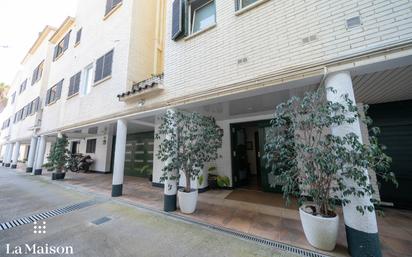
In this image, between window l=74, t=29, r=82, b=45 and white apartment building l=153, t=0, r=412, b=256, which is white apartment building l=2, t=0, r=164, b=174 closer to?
window l=74, t=29, r=82, b=45

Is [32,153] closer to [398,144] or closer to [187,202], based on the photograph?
[187,202]

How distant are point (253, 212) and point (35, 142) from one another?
15.1 m

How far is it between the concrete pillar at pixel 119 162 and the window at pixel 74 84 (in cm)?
470

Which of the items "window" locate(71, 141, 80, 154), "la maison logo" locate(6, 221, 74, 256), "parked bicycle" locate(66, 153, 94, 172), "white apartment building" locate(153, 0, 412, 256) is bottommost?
"la maison logo" locate(6, 221, 74, 256)

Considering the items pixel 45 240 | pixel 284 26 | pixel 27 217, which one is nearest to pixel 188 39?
pixel 284 26

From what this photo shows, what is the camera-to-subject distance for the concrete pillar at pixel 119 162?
17.4 ft

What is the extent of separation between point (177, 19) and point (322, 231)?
5.68 metres

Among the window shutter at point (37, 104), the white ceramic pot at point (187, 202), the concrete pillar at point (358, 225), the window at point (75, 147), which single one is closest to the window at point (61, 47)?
the window shutter at point (37, 104)

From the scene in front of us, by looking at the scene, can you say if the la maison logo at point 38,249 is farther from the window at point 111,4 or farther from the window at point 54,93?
the window at point 54,93

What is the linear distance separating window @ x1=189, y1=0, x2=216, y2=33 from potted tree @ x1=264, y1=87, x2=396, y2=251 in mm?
3324

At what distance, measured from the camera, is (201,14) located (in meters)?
4.68

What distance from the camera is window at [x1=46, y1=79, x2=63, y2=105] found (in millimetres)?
9985

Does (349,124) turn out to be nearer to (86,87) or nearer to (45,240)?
(45,240)

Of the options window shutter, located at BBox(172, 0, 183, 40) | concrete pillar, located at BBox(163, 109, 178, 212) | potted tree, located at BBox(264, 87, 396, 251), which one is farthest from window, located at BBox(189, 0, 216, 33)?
Answer: potted tree, located at BBox(264, 87, 396, 251)
